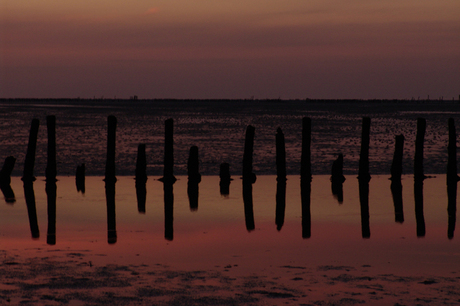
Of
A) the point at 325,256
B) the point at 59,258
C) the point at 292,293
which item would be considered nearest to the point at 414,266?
the point at 325,256

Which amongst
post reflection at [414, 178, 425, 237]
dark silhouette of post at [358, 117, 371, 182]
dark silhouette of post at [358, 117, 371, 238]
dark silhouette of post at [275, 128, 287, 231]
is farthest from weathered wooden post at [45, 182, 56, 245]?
dark silhouette of post at [358, 117, 371, 182]

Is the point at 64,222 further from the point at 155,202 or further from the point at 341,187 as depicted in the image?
the point at 341,187

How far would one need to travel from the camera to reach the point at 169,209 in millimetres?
13453

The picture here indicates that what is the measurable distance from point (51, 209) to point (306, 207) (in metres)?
5.35

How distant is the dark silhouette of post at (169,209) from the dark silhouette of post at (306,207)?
225cm

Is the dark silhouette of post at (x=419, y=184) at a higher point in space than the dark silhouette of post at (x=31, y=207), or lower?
higher

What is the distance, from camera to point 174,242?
10.2 m

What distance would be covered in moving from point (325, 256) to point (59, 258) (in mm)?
3735

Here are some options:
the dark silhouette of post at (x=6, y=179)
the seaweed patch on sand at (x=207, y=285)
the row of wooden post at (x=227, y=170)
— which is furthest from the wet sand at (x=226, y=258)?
the dark silhouette of post at (x=6, y=179)

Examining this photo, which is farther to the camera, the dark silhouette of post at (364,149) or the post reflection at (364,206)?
the dark silhouette of post at (364,149)

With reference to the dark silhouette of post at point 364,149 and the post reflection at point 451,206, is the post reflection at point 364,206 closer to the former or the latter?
the dark silhouette of post at point 364,149

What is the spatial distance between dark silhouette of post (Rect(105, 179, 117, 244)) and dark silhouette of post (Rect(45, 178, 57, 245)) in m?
0.91

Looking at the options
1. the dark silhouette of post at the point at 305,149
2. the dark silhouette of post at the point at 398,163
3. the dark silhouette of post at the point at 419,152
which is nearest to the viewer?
the dark silhouette of post at the point at 305,149

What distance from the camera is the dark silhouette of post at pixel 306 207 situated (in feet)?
36.7
